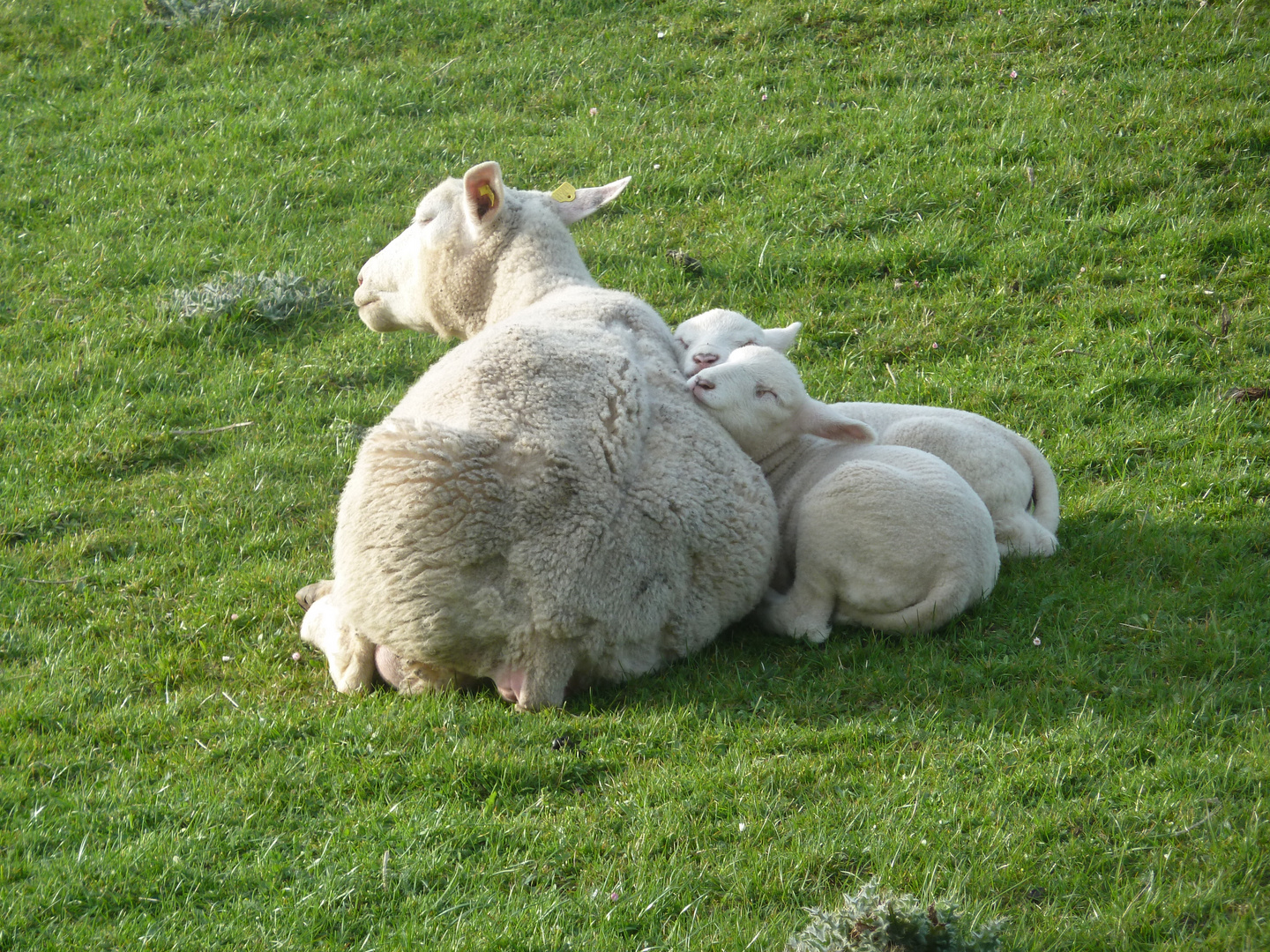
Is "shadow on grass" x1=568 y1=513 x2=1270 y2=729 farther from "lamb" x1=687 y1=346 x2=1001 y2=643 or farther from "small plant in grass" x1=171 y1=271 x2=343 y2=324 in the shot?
"small plant in grass" x1=171 y1=271 x2=343 y2=324

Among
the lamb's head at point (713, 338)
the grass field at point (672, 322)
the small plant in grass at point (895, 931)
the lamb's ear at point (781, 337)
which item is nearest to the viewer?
the small plant in grass at point (895, 931)

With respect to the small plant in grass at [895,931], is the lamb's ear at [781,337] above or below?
above

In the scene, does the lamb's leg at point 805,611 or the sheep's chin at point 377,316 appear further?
the sheep's chin at point 377,316

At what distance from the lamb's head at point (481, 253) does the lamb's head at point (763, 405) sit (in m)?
1.02

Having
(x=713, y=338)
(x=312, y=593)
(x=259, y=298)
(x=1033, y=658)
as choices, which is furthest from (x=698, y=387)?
(x=259, y=298)

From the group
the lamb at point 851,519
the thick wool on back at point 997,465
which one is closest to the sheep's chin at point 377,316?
the lamb at point 851,519

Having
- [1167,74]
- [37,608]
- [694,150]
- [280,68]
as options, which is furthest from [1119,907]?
[280,68]

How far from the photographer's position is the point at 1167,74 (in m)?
10.5

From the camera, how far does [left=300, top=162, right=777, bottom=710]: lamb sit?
4598 millimetres

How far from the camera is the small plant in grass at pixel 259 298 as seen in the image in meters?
8.89

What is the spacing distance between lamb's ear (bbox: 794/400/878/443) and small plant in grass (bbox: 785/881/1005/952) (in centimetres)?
247

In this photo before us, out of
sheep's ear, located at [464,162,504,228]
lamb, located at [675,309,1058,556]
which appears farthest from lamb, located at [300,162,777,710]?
sheep's ear, located at [464,162,504,228]

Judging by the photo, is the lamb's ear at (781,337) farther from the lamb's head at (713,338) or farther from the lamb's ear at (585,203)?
the lamb's ear at (585,203)

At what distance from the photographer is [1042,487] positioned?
6.08 meters
